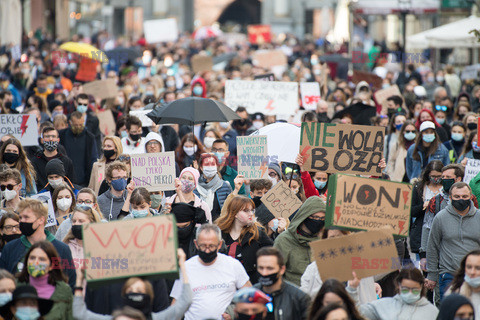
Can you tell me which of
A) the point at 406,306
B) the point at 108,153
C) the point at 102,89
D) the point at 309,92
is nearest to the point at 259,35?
the point at 309,92

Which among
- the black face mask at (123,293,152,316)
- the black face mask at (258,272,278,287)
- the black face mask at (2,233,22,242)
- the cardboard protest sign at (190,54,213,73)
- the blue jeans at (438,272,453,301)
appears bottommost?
the blue jeans at (438,272,453,301)

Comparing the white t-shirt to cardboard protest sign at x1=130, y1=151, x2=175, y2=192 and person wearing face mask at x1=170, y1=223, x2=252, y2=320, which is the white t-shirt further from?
cardboard protest sign at x1=130, y1=151, x2=175, y2=192

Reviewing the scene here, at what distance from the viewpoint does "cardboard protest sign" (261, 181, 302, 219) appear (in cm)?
869

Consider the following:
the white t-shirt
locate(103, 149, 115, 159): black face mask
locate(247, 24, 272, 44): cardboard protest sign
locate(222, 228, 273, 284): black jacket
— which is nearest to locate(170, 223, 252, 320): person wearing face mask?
the white t-shirt

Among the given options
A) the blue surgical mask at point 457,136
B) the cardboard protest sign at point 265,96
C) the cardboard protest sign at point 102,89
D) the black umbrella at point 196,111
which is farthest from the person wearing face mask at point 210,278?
the cardboard protest sign at point 102,89

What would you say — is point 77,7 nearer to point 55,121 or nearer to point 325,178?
point 55,121

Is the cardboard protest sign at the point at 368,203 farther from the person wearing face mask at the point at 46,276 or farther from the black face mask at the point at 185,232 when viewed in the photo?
the person wearing face mask at the point at 46,276

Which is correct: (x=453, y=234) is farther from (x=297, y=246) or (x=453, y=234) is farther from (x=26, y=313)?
(x=26, y=313)

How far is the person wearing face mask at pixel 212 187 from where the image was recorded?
31.7ft

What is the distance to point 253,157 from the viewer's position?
10.1 m

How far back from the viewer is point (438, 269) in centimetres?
833

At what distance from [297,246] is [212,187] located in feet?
8.34

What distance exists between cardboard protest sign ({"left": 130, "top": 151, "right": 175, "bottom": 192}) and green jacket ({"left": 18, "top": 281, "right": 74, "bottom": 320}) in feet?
10.6

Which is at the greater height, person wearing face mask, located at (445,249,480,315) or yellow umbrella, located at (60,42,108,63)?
yellow umbrella, located at (60,42,108,63)
